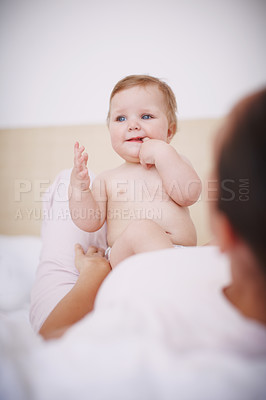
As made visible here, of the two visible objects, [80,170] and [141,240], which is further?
[80,170]

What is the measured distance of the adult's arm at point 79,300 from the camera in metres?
0.50

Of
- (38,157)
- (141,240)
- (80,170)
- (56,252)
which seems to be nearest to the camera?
(141,240)

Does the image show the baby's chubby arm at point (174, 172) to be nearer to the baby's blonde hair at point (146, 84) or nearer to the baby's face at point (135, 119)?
the baby's face at point (135, 119)

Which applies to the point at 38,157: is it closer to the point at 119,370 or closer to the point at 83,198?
the point at 83,198

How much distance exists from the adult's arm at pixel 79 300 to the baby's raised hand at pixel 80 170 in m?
0.15

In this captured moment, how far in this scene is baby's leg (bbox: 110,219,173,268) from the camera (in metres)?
0.51

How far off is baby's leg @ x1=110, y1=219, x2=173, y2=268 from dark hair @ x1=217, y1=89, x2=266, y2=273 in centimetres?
22

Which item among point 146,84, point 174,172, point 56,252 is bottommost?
point 56,252

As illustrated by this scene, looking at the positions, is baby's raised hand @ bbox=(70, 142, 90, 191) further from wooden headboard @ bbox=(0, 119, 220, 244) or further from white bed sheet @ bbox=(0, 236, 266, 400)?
wooden headboard @ bbox=(0, 119, 220, 244)

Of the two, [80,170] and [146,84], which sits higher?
[146,84]

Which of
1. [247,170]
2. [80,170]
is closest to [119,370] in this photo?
[247,170]

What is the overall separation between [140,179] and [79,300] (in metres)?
0.29

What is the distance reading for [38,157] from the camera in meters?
1.36

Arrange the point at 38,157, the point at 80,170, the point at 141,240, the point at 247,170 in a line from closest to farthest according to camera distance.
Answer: the point at 247,170 → the point at 141,240 → the point at 80,170 → the point at 38,157
